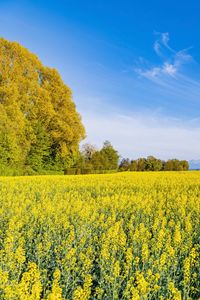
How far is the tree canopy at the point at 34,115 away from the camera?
3312 centimetres

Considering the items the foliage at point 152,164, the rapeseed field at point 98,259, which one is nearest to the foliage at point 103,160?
the foliage at point 152,164

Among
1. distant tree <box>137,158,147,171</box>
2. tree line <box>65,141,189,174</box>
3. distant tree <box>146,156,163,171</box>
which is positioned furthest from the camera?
distant tree <box>146,156,163,171</box>

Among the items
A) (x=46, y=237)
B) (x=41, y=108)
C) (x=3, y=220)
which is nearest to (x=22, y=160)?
(x=41, y=108)

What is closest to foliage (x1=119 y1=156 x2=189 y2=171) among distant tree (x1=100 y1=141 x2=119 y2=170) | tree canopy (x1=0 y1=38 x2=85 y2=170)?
distant tree (x1=100 y1=141 x2=119 y2=170)

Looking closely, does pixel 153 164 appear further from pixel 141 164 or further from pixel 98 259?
pixel 98 259

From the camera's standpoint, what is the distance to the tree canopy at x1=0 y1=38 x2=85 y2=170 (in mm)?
33125

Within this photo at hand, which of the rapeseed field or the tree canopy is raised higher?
the tree canopy

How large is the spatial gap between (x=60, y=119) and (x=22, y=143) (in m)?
5.53

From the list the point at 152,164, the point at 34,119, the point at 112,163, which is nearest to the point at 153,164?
the point at 152,164

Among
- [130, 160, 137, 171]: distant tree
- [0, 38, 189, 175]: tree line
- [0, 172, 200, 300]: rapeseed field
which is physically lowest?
[0, 172, 200, 300]: rapeseed field

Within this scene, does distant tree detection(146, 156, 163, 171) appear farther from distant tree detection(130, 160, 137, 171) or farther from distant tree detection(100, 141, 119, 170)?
distant tree detection(100, 141, 119, 170)

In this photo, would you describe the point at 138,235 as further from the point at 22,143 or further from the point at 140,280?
the point at 22,143

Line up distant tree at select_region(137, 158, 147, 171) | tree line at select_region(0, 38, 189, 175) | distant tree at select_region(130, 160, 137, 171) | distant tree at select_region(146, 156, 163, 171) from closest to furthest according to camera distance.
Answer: tree line at select_region(0, 38, 189, 175) → distant tree at select_region(130, 160, 137, 171) → distant tree at select_region(137, 158, 147, 171) → distant tree at select_region(146, 156, 163, 171)

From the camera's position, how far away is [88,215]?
29.7 ft
